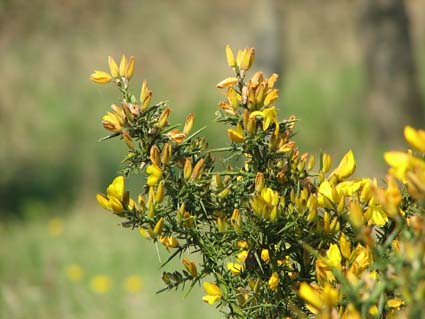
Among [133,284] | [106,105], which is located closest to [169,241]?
[133,284]

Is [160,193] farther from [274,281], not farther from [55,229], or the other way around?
[55,229]

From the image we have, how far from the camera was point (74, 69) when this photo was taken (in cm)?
1416

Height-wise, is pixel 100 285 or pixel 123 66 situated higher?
pixel 100 285

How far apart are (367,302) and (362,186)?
503 mm

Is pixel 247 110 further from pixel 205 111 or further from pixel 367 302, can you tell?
pixel 205 111

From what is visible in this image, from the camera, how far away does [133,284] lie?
5238 mm

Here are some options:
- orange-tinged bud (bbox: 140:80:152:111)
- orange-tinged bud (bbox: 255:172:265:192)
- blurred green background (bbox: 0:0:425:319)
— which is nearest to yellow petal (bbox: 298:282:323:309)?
orange-tinged bud (bbox: 255:172:265:192)

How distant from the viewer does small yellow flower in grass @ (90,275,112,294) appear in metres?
5.21

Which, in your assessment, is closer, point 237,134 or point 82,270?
point 237,134

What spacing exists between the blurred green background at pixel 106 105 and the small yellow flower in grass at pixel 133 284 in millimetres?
20

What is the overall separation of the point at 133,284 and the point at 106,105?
7.37 m

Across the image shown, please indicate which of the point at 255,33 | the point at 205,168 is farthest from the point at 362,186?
the point at 255,33

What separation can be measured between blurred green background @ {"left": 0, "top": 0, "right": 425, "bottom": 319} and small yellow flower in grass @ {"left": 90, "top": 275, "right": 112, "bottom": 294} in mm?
11

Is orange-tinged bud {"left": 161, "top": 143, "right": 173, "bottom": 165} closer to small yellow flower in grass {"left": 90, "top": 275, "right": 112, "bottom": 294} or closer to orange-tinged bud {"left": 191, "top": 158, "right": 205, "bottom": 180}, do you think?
orange-tinged bud {"left": 191, "top": 158, "right": 205, "bottom": 180}
